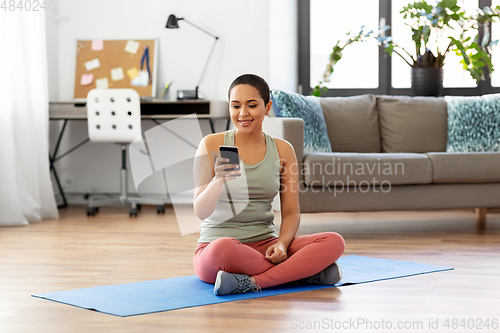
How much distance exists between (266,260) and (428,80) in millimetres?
2456

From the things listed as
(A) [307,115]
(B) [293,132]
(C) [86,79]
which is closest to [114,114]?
(C) [86,79]

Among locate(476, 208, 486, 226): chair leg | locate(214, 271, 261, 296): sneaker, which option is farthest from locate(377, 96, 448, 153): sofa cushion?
locate(214, 271, 261, 296): sneaker

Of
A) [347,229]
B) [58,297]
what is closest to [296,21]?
[347,229]

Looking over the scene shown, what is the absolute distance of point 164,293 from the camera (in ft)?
5.94

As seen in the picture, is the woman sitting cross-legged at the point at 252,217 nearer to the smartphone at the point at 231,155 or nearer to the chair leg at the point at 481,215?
the smartphone at the point at 231,155

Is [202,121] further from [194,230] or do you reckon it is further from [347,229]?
[347,229]

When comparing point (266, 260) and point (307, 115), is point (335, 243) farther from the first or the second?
point (307, 115)

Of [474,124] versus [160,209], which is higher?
[474,124]

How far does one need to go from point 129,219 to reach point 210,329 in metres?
2.26

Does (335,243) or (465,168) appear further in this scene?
(465,168)

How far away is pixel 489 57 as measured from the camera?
3824 millimetres

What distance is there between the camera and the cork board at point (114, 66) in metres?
4.29

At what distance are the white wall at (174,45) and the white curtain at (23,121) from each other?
2.05ft

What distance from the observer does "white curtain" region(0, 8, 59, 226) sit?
3406 millimetres
